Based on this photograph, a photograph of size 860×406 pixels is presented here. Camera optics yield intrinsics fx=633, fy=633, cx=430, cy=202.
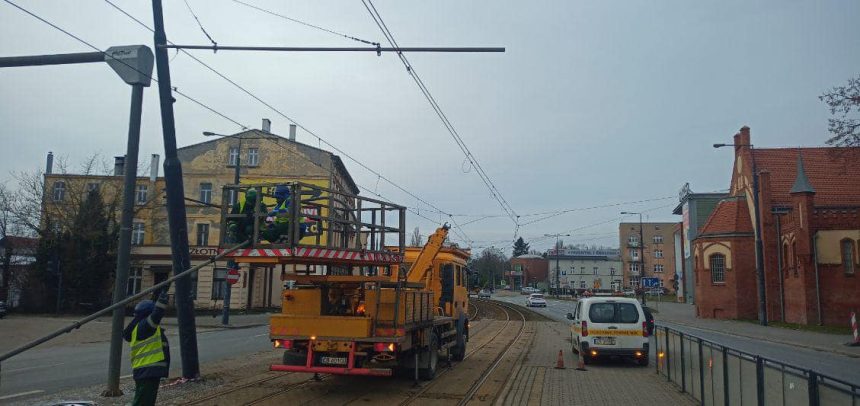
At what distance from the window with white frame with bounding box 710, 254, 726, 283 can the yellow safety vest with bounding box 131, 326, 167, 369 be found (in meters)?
43.0

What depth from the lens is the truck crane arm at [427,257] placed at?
46.3 feet

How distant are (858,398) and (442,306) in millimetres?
10976

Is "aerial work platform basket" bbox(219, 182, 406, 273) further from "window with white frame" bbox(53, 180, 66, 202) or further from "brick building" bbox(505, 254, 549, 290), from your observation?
"brick building" bbox(505, 254, 549, 290)

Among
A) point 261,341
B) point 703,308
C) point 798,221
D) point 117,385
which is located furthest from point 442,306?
point 703,308

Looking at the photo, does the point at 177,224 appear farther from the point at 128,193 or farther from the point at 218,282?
the point at 218,282

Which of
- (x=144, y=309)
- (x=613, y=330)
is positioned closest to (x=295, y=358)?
(x=144, y=309)

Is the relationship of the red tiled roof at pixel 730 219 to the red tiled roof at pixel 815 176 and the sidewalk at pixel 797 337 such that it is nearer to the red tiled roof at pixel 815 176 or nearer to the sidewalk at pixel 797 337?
the red tiled roof at pixel 815 176

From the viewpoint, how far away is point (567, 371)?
14.2 meters

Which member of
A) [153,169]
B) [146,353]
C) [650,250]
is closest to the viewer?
[146,353]

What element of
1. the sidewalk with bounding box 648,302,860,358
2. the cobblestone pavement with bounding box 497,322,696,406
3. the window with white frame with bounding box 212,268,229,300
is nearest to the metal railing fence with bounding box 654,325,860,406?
the cobblestone pavement with bounding box 497,322,696,406

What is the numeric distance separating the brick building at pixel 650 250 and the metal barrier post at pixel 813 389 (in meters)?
104

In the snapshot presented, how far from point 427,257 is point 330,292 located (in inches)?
133

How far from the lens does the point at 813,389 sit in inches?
218

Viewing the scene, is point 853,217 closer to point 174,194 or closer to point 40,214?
point 174,194
